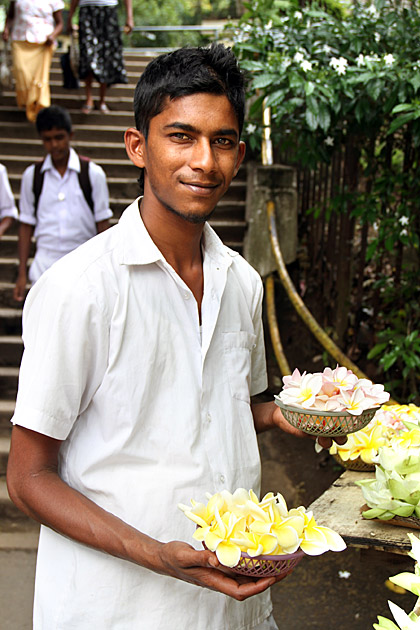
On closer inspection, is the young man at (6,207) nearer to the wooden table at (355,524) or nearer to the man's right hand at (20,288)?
the man's right hand at (20,288)

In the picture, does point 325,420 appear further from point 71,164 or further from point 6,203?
point 6,203

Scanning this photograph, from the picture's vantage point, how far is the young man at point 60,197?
5.07 meters

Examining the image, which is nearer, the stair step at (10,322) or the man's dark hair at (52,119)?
the man's dark hair at (52,119)

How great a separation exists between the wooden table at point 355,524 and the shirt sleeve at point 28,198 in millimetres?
3672

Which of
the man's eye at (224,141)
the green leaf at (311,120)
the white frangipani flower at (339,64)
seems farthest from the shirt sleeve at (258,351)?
the white frangipani flower at (339,64)

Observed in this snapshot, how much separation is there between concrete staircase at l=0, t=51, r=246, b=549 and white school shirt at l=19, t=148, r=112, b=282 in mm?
1069

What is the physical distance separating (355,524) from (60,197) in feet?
12.2

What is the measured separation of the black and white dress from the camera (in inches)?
328

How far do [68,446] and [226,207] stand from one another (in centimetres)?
532

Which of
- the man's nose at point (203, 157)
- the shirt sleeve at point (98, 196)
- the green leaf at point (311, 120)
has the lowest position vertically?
the shirt sleeve at point (98, 196)

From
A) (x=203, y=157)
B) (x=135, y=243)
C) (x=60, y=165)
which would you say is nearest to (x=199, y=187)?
(x=203, y=157)

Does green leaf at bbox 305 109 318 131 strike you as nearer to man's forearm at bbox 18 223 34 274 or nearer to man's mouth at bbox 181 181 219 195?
man's forearm at bbox 18 223 34 274

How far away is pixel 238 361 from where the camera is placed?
1.94 m

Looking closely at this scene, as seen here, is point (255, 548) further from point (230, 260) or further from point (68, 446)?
point (230, 260)
